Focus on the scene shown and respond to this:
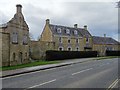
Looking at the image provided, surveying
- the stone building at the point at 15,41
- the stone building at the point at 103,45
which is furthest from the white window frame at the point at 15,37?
the stone building at the point at 103,45

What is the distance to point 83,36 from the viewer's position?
78.7 meters

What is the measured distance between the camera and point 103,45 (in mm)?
90562

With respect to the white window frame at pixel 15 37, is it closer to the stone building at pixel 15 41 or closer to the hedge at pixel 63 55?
the stone building at pixel 15 41

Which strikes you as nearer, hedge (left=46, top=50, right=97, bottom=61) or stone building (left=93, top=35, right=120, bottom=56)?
hedge (left=46, top=50, right=97, bottom=61)

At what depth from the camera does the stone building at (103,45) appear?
8688 cm

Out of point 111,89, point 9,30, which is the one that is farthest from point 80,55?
point 111,89

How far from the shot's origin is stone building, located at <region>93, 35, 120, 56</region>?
86875 mm

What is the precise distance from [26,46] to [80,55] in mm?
23279

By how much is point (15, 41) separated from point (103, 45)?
5689 centimetres

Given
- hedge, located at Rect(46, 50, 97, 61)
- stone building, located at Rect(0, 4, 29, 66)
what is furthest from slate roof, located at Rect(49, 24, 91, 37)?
stone building, located at Rect(0, 4, 29, 66)

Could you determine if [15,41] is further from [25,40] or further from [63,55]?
[63,55]

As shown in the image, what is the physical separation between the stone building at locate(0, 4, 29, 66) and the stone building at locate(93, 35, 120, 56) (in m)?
47.1

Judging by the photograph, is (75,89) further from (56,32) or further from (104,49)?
(104,49)

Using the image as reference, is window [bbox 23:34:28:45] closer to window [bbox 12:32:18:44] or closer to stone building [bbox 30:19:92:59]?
window [bbox 12:32:18:44]
